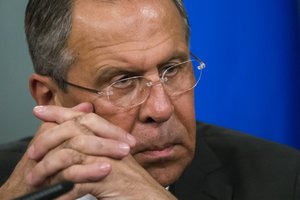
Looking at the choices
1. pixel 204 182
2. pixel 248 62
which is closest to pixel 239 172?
pixel 204 182

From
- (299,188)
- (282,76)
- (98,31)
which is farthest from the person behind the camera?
(282,76)

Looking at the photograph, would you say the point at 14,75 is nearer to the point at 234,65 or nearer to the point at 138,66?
the point at 234,65

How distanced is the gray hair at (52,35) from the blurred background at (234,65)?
3.09 feet

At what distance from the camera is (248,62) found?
2.56 m

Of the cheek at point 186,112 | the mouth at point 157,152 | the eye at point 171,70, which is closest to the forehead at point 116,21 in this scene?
the eye at point 171,70

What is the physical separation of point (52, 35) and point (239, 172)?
86 centimetres

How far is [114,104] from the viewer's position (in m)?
1.43

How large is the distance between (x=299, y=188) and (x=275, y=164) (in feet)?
0.45

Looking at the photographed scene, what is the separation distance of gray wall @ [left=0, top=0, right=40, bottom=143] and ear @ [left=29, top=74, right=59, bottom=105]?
0.89 metres

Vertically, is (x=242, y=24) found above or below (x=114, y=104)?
below

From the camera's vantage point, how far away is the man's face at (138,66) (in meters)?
1.39

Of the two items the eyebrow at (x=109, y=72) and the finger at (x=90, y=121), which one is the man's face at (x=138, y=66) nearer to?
the eyebrow at (x=109, y=72)

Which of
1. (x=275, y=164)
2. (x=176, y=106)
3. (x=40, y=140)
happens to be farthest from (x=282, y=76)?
(x=40, y=140)

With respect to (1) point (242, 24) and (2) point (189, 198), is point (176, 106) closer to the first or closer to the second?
(2) point (189, 198)
